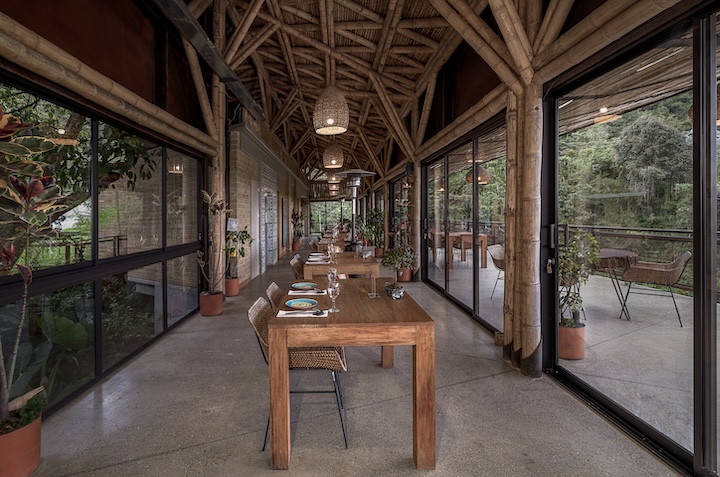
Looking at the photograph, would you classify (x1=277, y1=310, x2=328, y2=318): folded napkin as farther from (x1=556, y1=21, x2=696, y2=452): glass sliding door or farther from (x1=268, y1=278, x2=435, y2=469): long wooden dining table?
(x1=556, y1=21, x2=696, y2=452): glass sliding door

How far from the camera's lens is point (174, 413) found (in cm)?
265

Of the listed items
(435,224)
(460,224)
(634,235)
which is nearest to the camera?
(634,235)

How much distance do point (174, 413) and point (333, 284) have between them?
1.55 m

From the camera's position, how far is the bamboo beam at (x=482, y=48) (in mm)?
3314

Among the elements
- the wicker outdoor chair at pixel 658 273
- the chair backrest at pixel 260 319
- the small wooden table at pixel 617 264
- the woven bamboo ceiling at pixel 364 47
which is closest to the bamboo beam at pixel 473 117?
the woven bamboo ceiling at pixel 364 47

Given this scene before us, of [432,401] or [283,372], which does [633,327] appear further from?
[283,372]

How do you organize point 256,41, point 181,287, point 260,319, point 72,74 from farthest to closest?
1. point 256,41
2. point 181,287
3. point 72,74
4. point 260,319

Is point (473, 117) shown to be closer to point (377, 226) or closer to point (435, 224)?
point (435, 224)

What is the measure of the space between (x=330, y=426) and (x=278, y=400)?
2.03 feet

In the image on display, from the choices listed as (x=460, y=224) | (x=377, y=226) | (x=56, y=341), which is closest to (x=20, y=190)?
(x=56, y=341)

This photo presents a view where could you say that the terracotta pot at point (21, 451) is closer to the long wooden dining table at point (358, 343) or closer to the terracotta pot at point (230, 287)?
the long wooden dining table at point (358, 343)

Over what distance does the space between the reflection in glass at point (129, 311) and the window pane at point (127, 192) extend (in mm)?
304

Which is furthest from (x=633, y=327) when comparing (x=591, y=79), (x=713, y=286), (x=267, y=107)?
(x=267, y=107)

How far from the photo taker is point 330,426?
2.48 m
